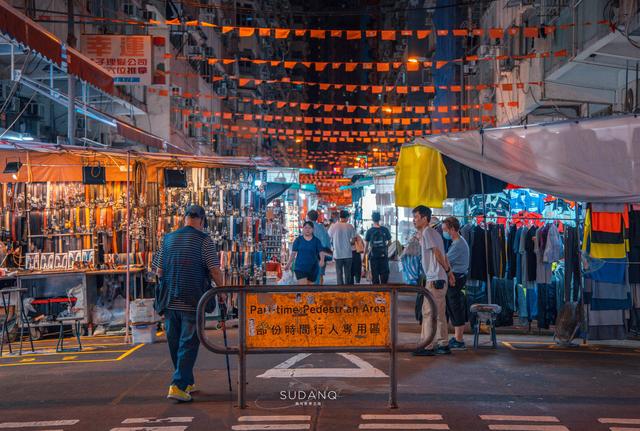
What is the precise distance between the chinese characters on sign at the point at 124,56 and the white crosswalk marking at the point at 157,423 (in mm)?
13323

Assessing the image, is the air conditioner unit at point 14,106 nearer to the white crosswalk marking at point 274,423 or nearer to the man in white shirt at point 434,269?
the man in white shirt at point 434,269

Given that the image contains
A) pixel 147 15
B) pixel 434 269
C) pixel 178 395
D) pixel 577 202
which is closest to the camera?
pixel 178 395

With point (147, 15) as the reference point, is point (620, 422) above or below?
below

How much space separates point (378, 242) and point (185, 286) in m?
9.82

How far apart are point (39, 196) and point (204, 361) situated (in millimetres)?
5740

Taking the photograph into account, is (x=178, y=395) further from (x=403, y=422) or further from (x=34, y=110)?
(x=34, y=110)

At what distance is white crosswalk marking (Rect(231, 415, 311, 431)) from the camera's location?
6.93m

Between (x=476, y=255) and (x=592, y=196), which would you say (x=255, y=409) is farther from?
(x=476, y=255)

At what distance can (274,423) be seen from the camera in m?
7.08

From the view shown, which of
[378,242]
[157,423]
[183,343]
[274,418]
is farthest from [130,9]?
[274,418]

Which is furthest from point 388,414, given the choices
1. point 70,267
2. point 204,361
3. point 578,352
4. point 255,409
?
point 70,267

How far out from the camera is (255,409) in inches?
300

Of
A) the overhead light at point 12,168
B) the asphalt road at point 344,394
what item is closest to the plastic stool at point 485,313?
the asphalt road at point 344,394

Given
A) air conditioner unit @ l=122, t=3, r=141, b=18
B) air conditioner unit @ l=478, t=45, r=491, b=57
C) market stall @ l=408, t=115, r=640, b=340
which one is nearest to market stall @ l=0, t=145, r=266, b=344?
market stall @ l=408, t=115, r=640, b=340
